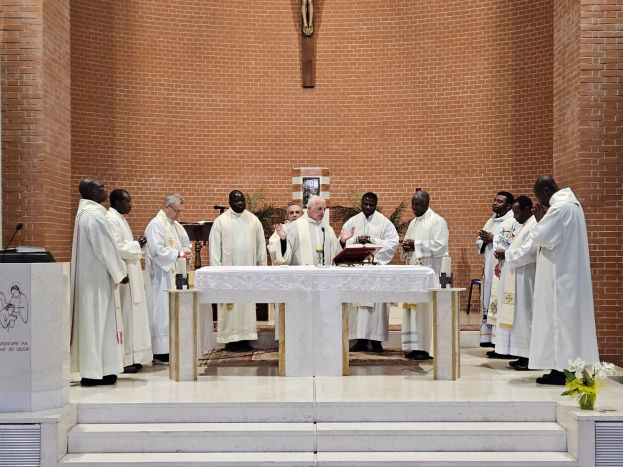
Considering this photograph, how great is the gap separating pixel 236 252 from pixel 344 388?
2.92m

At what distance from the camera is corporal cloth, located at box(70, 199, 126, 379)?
23.1ft

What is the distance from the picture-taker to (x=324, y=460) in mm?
5844

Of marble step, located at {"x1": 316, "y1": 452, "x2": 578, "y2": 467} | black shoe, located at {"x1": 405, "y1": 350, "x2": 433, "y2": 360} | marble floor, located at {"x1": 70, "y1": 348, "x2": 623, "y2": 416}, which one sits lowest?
marble step, located at {"x1": 316, "y1": 452, "x2": 578, "y2": 467}

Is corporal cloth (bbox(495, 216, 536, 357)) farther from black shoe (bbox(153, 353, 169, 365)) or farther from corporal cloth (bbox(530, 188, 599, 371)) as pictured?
black shoe (bbox(153, 353, 169, 365))

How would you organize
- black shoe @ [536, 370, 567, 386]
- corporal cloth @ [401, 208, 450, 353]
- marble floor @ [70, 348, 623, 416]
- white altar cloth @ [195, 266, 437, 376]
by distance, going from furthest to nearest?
1. corporal cloth @ [401, 208, 450, 353]
2. white altar cloth @ [195, 266, 437, 376]
3. black shoe @ [536, 370, 567, 386]
4. marble floor @ [70, 348, 623, 416]

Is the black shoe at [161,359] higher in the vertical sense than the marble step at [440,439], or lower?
higher

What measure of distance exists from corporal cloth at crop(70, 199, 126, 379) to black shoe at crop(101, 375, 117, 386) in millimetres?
229

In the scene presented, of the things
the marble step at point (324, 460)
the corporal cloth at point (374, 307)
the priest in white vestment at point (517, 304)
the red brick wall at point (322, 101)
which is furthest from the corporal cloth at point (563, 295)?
the red brick wall at point (322, 101)

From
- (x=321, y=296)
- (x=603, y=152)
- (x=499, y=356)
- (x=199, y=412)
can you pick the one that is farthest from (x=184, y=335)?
(x=603, y=152)

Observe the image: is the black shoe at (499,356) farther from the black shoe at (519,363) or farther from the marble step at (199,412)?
the marble step at (199,412)

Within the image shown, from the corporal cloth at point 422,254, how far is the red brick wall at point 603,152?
5.11 ft

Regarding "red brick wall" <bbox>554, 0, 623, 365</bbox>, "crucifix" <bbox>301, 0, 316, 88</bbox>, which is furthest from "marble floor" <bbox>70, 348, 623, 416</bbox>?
"crucifix" <bbox>301, 0, 316, 88</bbox>

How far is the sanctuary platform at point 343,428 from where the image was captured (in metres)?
5.85

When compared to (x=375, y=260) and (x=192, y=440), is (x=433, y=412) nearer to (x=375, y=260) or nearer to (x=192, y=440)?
(x=192, y=440)
